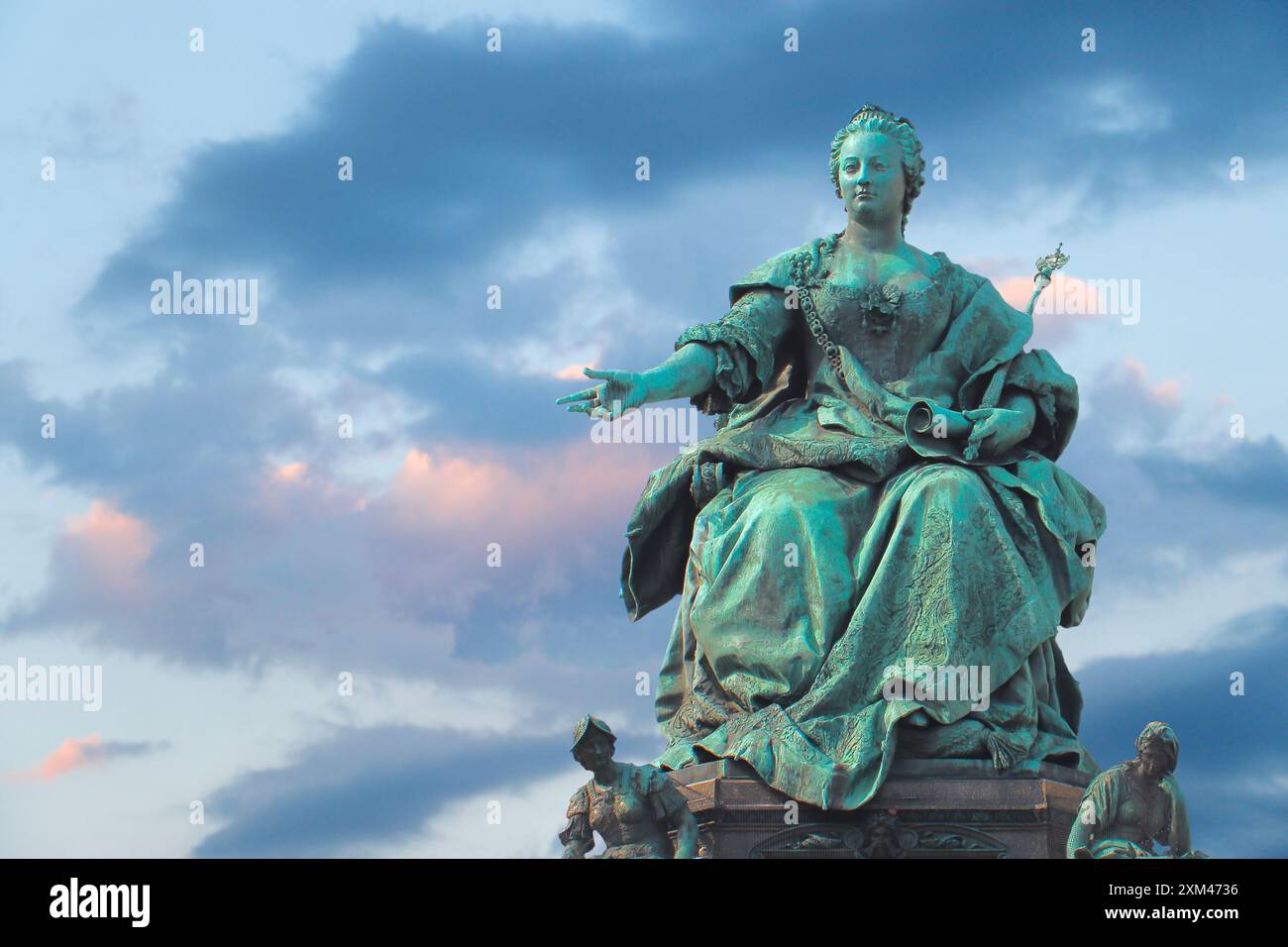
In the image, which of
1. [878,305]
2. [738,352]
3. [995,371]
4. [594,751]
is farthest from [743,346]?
[594,751]

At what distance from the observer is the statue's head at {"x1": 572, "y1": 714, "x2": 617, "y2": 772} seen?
16.7 m

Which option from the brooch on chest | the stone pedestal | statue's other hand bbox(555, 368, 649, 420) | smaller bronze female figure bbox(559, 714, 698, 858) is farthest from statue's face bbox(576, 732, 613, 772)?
the brooch on chest

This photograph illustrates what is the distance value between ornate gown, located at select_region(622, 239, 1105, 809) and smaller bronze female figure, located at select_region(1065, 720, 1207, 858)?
826mm

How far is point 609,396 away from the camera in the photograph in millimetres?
18281

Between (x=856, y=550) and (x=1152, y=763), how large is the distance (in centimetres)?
263

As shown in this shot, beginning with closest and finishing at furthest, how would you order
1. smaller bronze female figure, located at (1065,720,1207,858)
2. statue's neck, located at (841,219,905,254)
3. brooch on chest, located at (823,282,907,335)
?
smaller bronze female figure, located at (1065,720,1207,858) → brooch on chest, located at (823,282,907,335) → statue's neck, located at (841,219,905,254)

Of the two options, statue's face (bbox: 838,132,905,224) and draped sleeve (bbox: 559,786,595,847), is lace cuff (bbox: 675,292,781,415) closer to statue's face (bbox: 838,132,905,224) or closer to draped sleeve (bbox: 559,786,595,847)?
statue's face (bbox: 838,132,905,224)

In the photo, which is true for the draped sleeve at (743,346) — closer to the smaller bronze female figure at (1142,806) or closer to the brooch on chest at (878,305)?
the brooch on chest at (878,305)

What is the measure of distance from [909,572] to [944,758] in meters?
1.33

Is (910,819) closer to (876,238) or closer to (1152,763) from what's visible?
(1152,763)

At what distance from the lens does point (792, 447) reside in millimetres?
18578

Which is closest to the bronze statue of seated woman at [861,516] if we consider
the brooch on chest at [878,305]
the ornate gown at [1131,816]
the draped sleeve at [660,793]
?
the brooch on chest at [878,305]
